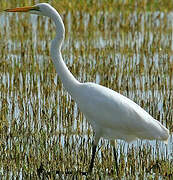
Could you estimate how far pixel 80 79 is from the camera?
850 centimetres

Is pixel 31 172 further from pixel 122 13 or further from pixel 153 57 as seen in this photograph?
pixel 122 13

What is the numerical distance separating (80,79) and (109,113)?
2.81 metres

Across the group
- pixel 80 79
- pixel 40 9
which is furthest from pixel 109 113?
pixel 80 79

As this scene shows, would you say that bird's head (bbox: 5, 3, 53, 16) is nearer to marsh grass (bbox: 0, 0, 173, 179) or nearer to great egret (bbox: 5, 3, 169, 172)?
great egret (bbox: 5, 3, 169, 172)

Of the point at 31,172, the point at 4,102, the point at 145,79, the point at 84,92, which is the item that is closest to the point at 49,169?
the point at 31,172

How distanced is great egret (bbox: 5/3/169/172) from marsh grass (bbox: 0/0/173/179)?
0.29m

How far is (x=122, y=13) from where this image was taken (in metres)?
12.4

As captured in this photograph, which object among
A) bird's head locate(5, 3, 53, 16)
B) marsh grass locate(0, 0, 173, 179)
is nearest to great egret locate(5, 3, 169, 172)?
bird's head locate(5, 3, 53, 16)

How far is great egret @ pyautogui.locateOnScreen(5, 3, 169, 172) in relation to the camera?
569 cm

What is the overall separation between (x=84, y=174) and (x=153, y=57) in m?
4.87

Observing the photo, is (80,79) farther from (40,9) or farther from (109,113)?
(109,113)

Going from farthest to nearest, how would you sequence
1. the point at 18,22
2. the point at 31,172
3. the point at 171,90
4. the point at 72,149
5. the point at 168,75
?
1. the point at 18,22
2. the point at 168,75
3. the point at 171,90
4. the point at 72,149
5. the point at 31,172

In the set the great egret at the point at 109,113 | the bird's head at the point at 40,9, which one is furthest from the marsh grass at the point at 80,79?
the bird's head at the point at 40,9

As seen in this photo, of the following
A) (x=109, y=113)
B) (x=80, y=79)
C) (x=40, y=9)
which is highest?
(x=40, y=9)
